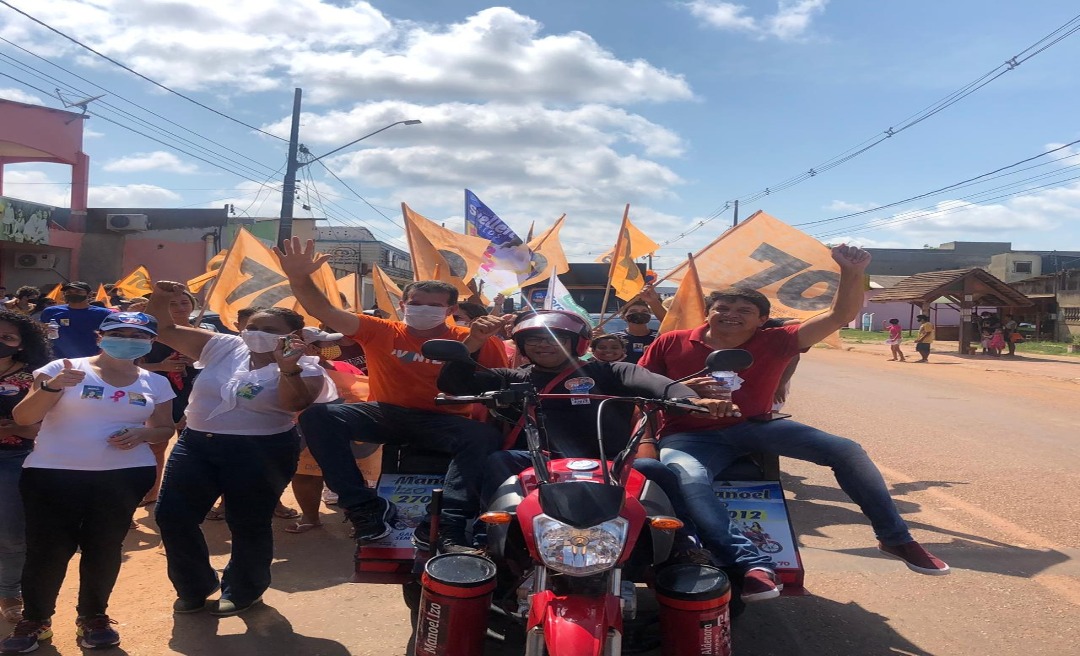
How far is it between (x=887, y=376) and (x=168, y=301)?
60.5 feet

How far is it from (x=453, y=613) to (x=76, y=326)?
5.28 meters

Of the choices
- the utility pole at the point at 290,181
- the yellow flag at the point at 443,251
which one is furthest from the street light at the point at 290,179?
the yellow flag at the point at 443,251

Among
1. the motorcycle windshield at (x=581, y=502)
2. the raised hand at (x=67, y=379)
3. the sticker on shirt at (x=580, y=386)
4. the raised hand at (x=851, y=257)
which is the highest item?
the raised hand at (x=851, y=257)

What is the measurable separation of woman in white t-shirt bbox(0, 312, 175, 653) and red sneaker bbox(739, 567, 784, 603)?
116 inches

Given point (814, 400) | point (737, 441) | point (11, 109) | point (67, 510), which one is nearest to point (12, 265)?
point (11, 109)

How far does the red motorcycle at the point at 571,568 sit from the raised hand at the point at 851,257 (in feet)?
4.71

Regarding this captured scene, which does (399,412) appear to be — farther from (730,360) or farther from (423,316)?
(730,360)

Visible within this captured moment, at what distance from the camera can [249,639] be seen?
4.22 metres

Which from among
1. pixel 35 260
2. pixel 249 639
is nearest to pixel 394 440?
pixel 249 639

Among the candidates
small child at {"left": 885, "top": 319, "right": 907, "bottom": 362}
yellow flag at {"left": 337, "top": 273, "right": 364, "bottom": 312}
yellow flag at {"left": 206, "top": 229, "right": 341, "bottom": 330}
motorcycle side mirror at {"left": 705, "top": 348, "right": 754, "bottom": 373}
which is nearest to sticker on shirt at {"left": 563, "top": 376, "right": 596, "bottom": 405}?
motorcycle side mirror at {"left": 705, "top": 348, "right": 754, "bottom": 373}

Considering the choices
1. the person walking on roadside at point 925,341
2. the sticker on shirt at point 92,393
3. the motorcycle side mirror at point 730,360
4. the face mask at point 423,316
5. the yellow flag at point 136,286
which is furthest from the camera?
the person walking on roadside at point 925,341

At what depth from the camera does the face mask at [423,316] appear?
4.76 meters

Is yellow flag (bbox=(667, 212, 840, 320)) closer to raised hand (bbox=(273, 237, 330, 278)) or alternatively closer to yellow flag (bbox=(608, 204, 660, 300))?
yellow flag (bbox=(608, 204, 660, 300))

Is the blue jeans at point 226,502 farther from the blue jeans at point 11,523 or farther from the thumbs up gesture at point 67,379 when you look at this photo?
the thumbs up gesture at point 67,379
